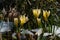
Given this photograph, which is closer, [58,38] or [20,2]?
[58,38]

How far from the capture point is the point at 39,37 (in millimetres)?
1677

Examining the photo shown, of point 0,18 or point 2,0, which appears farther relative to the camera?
point 2,0

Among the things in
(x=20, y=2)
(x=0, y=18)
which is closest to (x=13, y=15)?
(x=0, y=18)

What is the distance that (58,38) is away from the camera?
5.82 feet

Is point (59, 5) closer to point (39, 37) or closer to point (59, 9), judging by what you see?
point (59, 9)

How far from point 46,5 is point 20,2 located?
0.29 m

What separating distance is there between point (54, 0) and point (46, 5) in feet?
0.35

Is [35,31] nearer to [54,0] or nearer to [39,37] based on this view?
[39,37]

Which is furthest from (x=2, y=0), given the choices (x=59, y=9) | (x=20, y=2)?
(x=59, y=9)

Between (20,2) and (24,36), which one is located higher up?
(20,2)

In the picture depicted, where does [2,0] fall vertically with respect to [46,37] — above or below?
above

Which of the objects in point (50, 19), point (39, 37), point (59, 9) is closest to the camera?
point (39, 37)

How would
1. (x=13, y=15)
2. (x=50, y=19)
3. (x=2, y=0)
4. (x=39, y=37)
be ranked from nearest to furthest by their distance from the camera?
1. (x=39, y=37)
2. (x=13, y=15)
3. (x=50, y=19)
4. (x=2, y=0)

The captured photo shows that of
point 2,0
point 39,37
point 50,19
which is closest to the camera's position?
point 39,37
